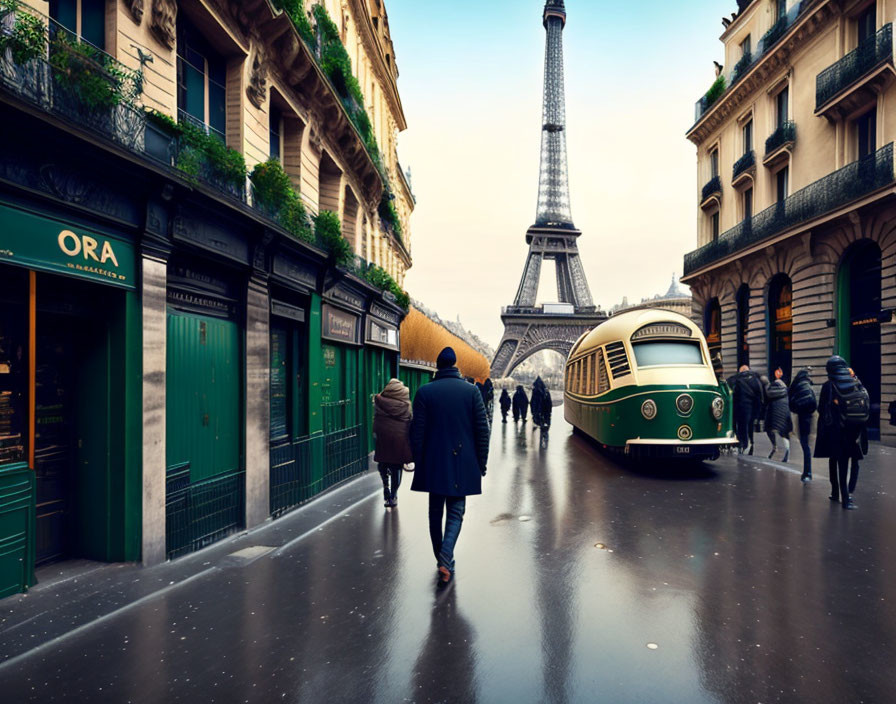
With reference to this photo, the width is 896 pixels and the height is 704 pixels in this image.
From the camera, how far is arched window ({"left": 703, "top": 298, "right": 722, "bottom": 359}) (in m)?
25.6

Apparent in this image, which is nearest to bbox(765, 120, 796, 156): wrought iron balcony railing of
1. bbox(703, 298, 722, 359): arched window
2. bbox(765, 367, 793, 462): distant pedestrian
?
bbox(703, 298, 722, 359): arched window

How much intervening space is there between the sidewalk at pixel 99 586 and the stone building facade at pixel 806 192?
16459 mm

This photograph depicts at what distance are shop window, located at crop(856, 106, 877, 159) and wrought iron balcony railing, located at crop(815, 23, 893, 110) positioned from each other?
1.16m

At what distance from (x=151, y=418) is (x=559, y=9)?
380ft

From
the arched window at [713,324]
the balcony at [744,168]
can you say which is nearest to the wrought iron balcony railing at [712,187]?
the balcony at [744,168]

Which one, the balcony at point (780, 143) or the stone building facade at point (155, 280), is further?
the balcony at point (780, 143)

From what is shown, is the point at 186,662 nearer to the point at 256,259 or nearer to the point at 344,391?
the point at 256,259

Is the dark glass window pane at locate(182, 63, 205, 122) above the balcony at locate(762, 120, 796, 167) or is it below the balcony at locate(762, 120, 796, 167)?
below

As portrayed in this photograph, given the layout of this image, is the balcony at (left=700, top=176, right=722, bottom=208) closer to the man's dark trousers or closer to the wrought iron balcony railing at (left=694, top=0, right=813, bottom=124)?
the wrought iron balcony railing at (left=694, top=0, right=813, bottom=124)

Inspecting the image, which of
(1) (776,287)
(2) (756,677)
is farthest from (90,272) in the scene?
(1) (776,287)

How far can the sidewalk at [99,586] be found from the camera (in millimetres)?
3801

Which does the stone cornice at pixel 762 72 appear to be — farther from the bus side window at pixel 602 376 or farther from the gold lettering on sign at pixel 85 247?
the gold lettering on sign at pixel 85 247

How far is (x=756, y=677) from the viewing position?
3.19m

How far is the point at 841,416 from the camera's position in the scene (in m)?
7.09
